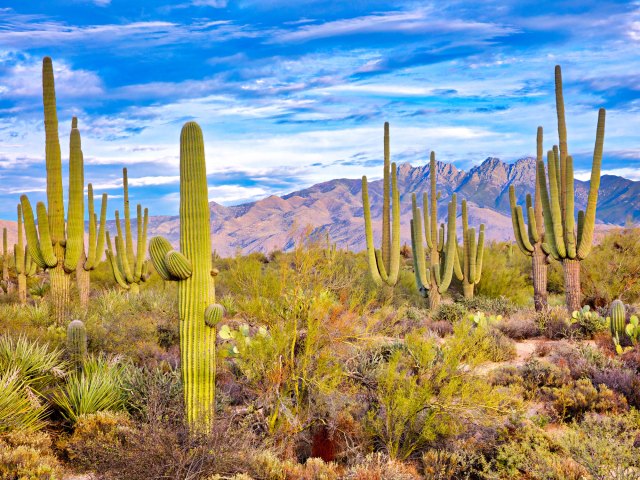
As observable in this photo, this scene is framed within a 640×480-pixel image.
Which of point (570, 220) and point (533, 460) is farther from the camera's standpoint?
point (570, 220)

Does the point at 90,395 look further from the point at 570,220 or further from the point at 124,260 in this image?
the point at 124,260

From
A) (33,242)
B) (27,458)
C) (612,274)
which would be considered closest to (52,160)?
(33,242)

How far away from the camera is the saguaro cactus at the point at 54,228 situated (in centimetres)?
1308

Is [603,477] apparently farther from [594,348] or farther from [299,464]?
[594,348]

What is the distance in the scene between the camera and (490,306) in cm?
1925

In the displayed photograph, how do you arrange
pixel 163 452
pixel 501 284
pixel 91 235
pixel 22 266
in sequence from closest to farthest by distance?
pixel 163 452 < pixel 91 235 < pixel 501 284 < pixel 22 266

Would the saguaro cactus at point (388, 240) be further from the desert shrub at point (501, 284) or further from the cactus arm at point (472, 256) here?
the desert shrub at point (501, 284)

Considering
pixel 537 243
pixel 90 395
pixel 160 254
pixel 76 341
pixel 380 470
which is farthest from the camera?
pixel 537 243

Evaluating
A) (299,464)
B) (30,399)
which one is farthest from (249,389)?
(30,399)

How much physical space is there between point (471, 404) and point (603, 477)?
2011mm

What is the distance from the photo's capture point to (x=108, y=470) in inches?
274

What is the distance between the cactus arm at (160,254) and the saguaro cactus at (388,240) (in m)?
11.7

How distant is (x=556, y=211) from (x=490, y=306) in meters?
3.76

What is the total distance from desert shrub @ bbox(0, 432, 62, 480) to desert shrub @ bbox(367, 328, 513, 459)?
414 centimetres
